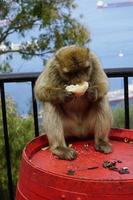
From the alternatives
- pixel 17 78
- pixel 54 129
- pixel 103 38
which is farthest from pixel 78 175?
pixel 103 38

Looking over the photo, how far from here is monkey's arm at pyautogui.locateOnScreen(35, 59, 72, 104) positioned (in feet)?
7.83

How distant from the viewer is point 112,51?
43.8 feet

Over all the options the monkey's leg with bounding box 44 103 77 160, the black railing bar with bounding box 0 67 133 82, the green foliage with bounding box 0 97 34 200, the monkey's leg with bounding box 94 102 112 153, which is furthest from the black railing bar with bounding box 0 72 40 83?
the green foliage with bounding box 0 97 34 200

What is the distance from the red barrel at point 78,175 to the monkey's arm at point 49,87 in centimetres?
21

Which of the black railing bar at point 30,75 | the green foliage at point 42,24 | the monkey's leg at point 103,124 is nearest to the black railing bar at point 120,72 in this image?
the black railing bar at point 30,75

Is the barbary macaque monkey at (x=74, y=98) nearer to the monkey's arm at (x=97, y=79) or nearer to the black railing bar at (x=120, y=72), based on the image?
the monkey's arm at (x=97, y=79)

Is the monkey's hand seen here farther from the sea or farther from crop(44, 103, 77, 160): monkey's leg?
the sea

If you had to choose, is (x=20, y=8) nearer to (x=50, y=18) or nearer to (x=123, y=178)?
(x=50, y=18)

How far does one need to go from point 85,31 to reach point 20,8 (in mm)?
1611

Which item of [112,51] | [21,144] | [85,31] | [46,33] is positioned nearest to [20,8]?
[46,33]

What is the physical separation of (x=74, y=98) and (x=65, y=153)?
35cm

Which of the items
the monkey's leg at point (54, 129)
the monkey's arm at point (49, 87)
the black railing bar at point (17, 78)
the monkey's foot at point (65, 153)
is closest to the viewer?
the monkey's foot at point (65, 153)

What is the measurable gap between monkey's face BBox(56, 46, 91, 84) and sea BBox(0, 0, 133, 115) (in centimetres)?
492

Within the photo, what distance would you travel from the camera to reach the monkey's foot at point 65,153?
2098 millimetres
